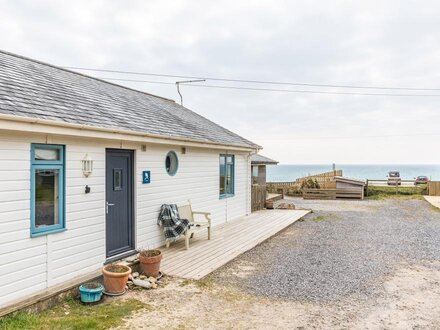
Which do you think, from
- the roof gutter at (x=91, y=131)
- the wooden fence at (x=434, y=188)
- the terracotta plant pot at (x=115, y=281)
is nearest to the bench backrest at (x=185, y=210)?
the roof gutter at (x=91, y=131)

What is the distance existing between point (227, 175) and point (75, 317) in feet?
25.5

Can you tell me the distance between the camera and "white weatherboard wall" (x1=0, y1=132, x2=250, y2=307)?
4441mm

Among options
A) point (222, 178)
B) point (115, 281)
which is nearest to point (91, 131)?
point (115, 281)

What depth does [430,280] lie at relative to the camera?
5895mm

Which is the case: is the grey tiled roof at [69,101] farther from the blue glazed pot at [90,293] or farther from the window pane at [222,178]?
the blue glazed pot at [90,293]

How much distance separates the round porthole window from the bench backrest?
2.83ft

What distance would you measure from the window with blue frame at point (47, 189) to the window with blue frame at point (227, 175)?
20.8 ft

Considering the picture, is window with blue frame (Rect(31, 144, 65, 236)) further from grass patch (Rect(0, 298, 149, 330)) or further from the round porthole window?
the round porthole window

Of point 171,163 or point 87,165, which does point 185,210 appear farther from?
point 87,165

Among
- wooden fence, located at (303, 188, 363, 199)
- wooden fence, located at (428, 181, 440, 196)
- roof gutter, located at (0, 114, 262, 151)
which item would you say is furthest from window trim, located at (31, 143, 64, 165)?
wooden fence, located at (428, 181, 440, 196)

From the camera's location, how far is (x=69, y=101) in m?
6.11

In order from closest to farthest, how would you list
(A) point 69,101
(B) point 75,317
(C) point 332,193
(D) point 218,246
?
(B) point 75,317, (A) point 69,101, (D) point 218,246, (C) point 332,193

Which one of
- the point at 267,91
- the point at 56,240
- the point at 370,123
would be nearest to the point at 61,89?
the point at 56,240

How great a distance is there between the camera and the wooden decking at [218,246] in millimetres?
6328
